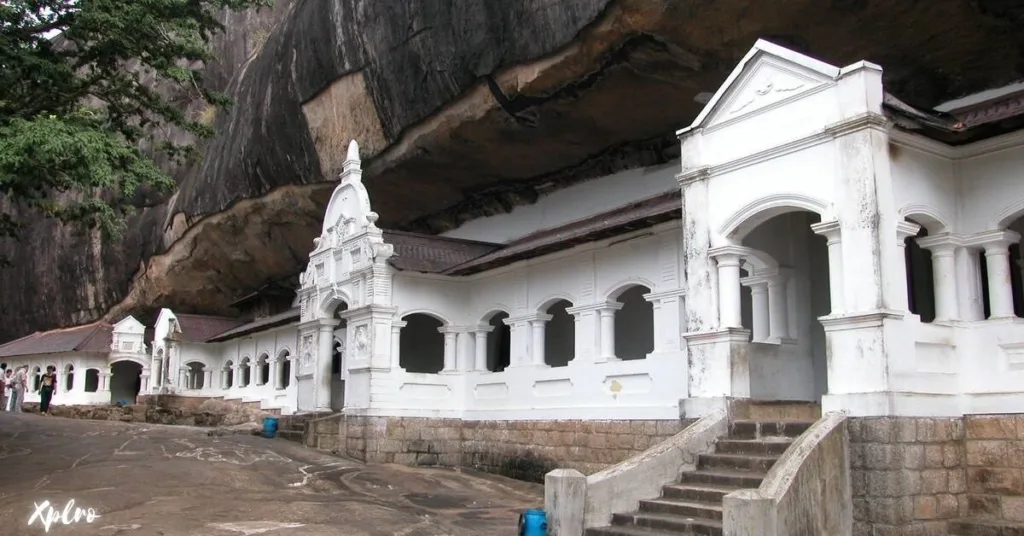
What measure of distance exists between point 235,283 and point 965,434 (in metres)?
27.5

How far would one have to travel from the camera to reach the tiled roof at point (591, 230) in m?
14.6

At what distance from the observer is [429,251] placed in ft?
65.0

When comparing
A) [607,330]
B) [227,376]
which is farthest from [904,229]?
[227,376]

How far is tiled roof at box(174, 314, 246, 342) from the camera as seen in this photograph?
34156 millimetres

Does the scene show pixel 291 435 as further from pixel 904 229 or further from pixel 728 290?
pixel 904 229

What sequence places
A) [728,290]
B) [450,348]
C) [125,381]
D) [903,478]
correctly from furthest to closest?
[125,381], [450,348], [728,290], [903,478]

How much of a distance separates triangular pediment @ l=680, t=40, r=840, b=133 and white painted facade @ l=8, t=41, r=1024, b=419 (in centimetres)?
2

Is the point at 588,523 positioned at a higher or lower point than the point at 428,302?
lower

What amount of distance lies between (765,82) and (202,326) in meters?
28.2

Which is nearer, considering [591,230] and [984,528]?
[984,528]

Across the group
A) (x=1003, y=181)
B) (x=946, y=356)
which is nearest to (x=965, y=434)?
(x=946, y=356)

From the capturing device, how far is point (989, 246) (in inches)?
419

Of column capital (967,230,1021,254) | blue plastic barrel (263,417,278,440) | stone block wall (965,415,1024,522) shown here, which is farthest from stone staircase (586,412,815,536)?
blue plastic barrel (263,417,278,440)

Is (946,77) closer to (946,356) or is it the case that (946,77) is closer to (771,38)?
(771,38)
